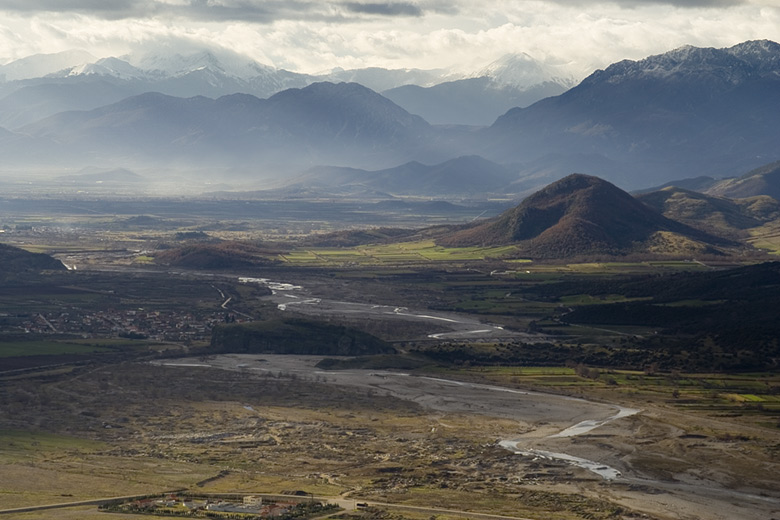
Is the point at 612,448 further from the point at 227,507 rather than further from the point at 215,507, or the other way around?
the point at 215,507

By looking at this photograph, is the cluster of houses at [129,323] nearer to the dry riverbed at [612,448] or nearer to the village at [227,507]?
the dry riverbed at [612,448]

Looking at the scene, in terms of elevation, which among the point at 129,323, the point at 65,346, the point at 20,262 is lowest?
the point at 65,346

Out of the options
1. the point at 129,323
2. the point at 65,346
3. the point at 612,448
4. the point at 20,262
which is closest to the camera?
the point at 612,448

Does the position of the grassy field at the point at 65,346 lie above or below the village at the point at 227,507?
above

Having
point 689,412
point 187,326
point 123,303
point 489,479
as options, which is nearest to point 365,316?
point 187,326

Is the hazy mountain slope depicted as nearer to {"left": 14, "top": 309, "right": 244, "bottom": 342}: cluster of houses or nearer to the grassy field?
{"left": 14, "top": 309, "right": 244, "bottom": 342}: cluster of houses

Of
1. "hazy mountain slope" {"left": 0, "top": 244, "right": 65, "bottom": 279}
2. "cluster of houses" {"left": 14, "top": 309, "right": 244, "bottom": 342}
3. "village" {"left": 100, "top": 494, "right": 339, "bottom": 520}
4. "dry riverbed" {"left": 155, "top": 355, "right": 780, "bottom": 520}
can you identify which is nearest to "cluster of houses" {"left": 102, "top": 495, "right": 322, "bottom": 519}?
"village" {"left": 100, "top": 494, "right": 339, "bottom": 520}

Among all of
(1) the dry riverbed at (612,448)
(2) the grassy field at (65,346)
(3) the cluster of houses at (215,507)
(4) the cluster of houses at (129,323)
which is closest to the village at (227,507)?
(3) the cluster of houses at (215,507)

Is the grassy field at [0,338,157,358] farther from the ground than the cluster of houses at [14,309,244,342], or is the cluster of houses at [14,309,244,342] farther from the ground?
the cluster of houses at [14,309,244,342]

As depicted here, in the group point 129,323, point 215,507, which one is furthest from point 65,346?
point 215,507

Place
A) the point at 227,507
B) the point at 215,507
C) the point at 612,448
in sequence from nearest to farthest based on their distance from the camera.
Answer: the point at 215,507, the point at 227,507, the point at 612,448

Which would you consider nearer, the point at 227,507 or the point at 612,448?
the point at 227,507
